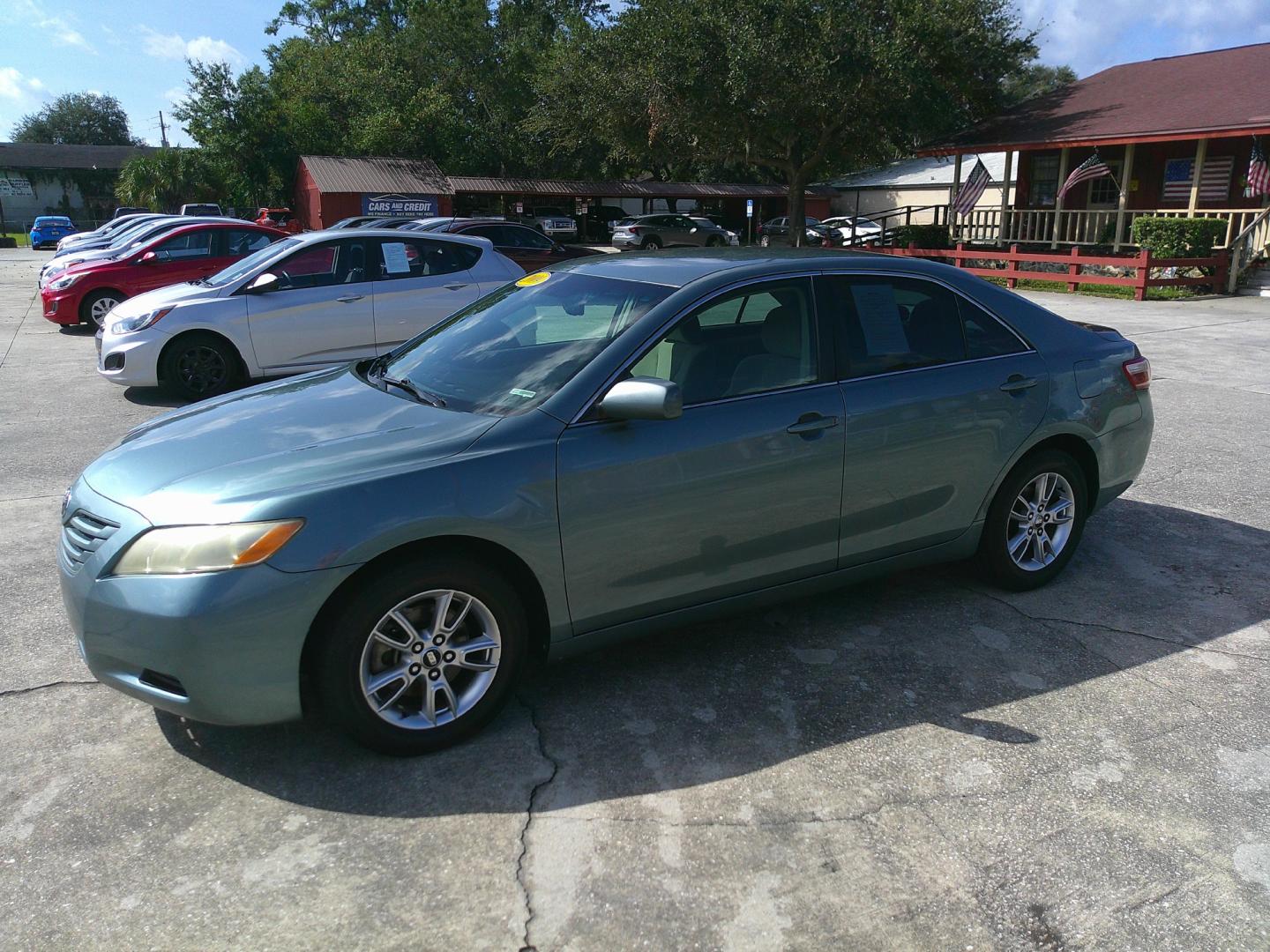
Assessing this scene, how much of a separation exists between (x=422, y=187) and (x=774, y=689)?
4217cm

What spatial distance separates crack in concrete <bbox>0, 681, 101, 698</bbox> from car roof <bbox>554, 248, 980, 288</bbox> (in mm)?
2639

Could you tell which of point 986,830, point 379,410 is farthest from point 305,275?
point 986,830

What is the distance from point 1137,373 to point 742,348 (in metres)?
2.28

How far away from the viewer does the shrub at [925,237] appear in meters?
26.3

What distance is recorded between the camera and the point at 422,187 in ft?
140

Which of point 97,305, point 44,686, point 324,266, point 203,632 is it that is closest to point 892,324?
point 203,632

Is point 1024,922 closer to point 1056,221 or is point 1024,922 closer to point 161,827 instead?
point 161,827

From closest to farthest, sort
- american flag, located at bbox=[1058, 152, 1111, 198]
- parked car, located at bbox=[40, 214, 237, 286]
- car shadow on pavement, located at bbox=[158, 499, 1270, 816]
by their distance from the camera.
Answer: car shadow on pavement, located at bbox=[158, 499, 1270, 816], parked car, located at bbox=[40, 214, 237, 286], american flag, located at bbox=[1058, 152, 1111, 198]

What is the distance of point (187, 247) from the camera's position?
1400cm

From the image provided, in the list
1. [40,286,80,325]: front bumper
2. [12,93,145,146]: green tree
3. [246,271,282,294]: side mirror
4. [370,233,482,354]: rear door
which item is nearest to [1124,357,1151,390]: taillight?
[370,233,482,354]: rear door

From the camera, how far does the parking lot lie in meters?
2.65

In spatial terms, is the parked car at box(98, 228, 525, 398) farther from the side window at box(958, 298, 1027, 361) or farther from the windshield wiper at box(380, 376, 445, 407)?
the side window at box(958, 298, 1027, 361)

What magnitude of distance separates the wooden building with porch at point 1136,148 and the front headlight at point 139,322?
2055 cm

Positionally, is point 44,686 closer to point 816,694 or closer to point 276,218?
point 816,694
